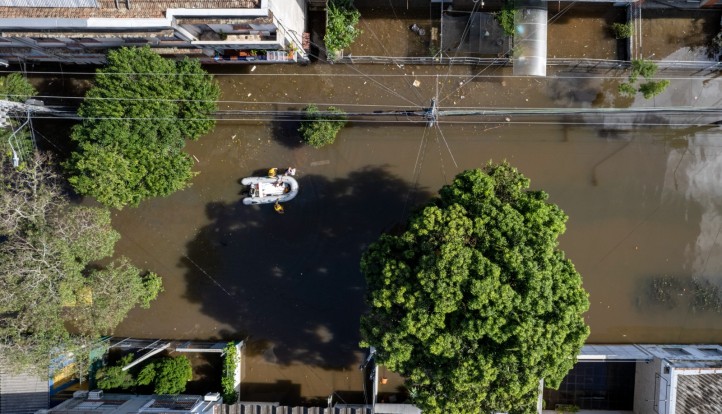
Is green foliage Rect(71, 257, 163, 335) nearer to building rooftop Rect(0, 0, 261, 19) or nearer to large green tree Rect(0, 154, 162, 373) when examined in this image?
large green tree Rect(0, 154, 162, 373)

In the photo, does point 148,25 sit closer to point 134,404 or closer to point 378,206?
point 378,206

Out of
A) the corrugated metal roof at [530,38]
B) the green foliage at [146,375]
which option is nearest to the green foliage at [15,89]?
the green foliage at [146,375]

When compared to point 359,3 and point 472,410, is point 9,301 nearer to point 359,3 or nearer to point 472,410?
point 472,410

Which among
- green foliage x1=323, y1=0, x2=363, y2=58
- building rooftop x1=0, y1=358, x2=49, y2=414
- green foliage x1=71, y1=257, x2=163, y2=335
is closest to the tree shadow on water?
green foliage x1=71, y1=257, x2=163, y2=335

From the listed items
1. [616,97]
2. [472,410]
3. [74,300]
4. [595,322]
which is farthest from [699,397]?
[74,300]

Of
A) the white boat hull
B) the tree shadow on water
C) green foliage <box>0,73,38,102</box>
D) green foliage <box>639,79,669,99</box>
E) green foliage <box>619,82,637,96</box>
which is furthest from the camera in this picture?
the tree shadow on water
